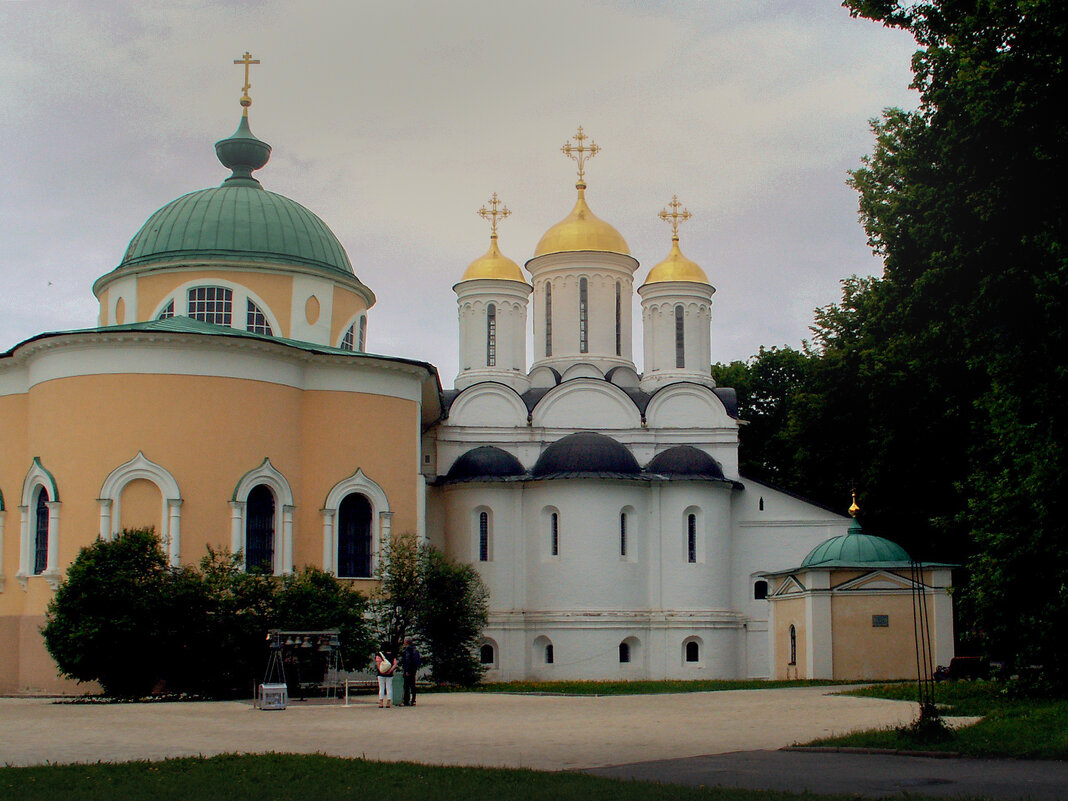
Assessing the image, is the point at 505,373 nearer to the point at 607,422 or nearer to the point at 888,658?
the point at 607,422

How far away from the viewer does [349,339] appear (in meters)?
34.0

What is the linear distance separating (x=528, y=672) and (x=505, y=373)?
10.1 meters

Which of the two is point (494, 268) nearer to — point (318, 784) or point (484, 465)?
point (484, 465)

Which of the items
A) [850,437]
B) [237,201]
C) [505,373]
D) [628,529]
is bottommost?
[628,529]

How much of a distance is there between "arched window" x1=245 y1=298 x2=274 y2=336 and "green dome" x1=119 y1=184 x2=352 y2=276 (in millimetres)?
1206

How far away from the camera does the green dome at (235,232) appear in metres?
32.2

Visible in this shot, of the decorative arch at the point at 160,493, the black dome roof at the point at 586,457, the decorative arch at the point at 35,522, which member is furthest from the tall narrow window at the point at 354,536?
the black dome roof at the point at 586,457

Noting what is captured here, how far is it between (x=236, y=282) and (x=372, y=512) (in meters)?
7.16

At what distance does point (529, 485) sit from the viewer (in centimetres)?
3678

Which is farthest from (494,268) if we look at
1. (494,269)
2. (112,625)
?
(112,625)

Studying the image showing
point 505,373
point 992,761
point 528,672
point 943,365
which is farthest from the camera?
point 505,373

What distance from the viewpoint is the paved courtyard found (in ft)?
39.8

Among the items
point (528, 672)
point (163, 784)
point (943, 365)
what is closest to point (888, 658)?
point (943, 365)

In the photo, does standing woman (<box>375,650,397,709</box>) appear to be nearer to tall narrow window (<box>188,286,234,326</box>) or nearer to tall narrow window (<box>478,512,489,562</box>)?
tall narrow window (<box>188,286,234,326</box>)
